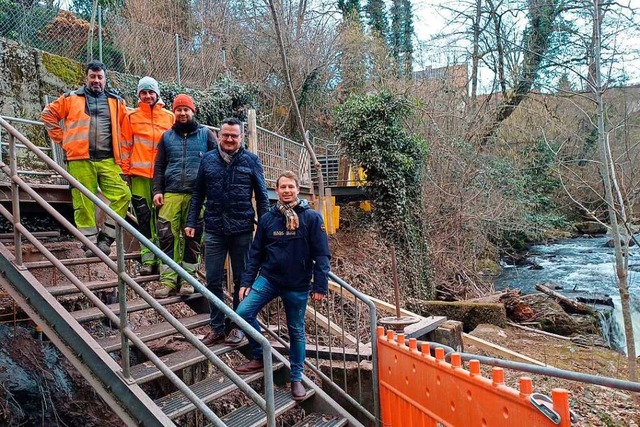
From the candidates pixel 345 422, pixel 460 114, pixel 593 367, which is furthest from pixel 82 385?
pixel 460 114

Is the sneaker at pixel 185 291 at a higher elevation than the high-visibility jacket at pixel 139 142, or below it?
below

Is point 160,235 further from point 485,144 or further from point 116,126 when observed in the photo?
point 485,144

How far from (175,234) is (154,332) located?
2.86 ft

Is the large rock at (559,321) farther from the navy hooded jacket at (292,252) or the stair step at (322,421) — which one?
the navy hooded jacket at (292,252)

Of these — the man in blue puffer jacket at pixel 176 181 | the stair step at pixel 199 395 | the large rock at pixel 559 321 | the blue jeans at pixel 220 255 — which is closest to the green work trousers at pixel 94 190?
the man in blue puffer jacket at pixel 176 181

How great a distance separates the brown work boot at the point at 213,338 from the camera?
375cm

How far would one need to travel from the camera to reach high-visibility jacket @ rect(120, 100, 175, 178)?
4.09m

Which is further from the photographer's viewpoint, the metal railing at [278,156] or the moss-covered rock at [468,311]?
the moss-covered rock at [468,311]

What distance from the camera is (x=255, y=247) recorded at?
3.53 metres

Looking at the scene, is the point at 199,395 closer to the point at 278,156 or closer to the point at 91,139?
the point at 91,139

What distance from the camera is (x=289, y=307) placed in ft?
11.7

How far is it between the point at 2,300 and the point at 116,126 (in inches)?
102

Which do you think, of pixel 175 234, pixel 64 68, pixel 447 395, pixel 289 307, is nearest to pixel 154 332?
pixel 175 234

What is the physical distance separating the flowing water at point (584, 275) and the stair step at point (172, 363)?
9.79 meters
